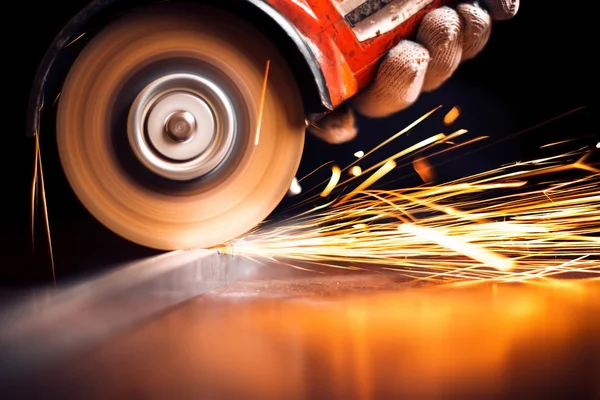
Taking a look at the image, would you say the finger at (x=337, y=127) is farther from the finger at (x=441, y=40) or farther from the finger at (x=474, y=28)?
the finger at (x=474, y=28)

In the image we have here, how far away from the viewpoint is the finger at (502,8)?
2.44 meters

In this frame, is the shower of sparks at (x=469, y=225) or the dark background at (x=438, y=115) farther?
the shower of sparks at (x=469, y=225)

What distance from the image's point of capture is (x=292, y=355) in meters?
1.66

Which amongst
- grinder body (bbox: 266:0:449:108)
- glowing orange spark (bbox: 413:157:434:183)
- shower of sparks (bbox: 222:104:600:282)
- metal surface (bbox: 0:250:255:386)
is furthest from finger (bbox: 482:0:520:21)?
metal surface (bbox: 0:250:255:386)

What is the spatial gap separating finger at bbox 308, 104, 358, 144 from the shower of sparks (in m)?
0.22

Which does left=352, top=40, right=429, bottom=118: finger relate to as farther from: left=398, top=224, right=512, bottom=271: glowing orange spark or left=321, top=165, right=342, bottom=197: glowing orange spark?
left=398, top=224, right=512, bottom=271: glowing orange spark

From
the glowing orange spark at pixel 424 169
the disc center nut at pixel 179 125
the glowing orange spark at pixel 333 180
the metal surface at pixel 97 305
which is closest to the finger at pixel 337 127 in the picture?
the glowing orange spark at pixel 333 180

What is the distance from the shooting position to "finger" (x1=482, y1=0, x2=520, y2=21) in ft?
8.00

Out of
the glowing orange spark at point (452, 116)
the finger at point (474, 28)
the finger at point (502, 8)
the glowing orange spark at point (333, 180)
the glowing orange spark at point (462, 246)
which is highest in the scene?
the finger at point (502, 8)

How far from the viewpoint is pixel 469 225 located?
2783 mm

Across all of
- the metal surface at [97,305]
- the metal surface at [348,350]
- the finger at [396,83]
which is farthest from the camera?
the finger at [396,83]

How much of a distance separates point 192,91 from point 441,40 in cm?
108

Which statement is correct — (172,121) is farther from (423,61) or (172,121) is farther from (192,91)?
(423,61)

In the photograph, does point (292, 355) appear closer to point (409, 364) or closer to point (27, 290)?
point (409, 364)
